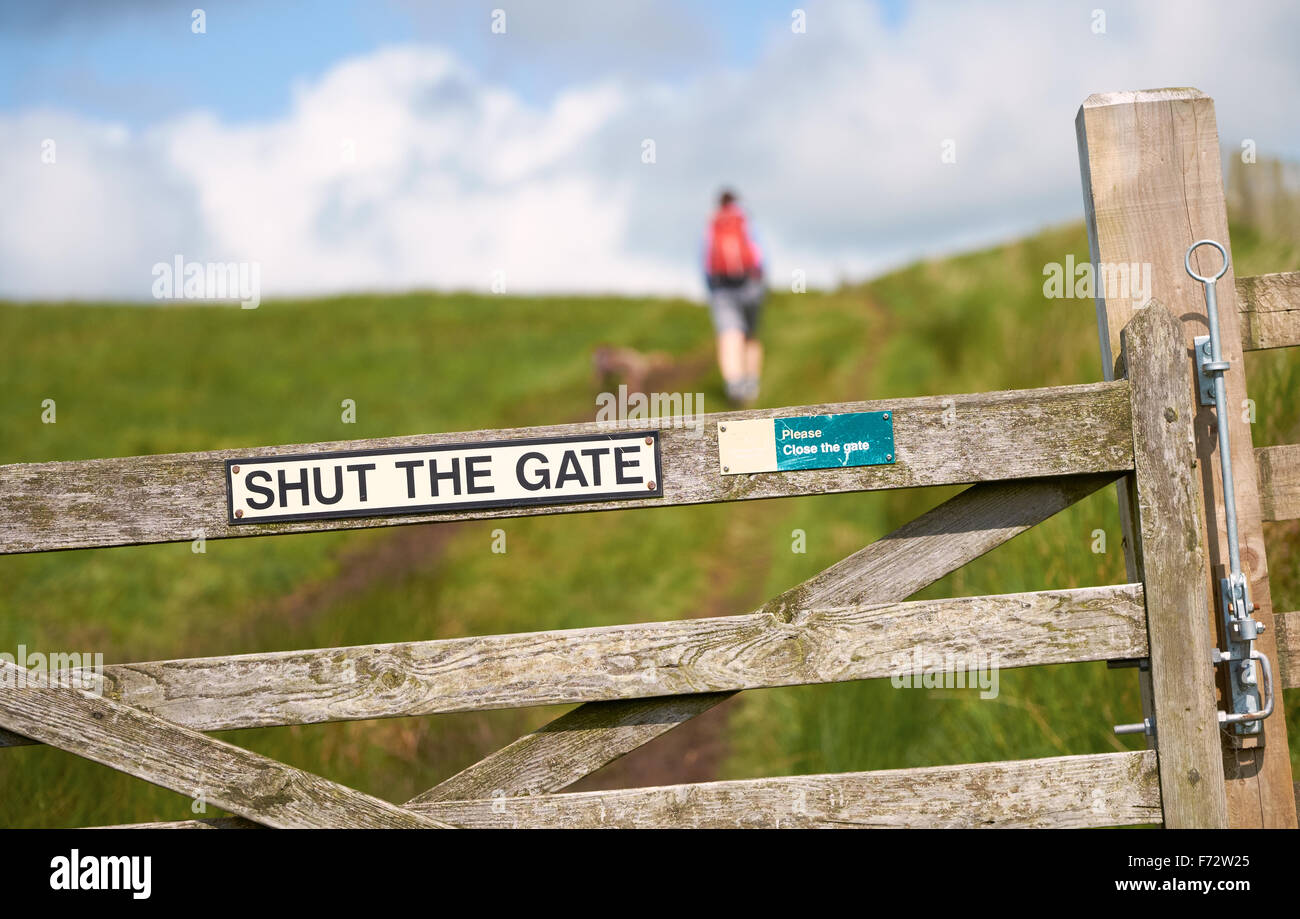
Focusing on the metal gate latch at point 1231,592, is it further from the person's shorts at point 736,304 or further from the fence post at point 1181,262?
the person's shorts at point 736,304

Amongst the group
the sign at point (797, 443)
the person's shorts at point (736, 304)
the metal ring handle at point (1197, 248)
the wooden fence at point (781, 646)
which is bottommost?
the wooden fence at point (781, 646)

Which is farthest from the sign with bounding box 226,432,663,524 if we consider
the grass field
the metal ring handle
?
the grass field

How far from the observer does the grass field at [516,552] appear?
4273 millimetres

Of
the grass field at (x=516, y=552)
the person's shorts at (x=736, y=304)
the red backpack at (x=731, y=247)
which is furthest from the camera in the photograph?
the person's shorts at (x=736, y=304)

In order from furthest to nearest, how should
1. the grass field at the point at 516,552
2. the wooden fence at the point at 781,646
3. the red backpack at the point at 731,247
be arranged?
the red backpack at the point at 731,247
the grass field at the point at 516,552
the wooden fence at the point at 781,646

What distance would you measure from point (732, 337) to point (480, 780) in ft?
32.0

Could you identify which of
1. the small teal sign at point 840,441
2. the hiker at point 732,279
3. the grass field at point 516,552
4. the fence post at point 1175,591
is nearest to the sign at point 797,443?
the small teal sign at point 840,441

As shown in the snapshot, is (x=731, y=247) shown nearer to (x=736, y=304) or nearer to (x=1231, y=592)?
(x=736, y=304)

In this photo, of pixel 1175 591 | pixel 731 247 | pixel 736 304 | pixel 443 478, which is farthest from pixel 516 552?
pixel 1175 591

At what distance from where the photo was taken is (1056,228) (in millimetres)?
14656

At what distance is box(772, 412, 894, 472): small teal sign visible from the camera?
2752mm

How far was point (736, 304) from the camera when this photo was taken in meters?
12.0
